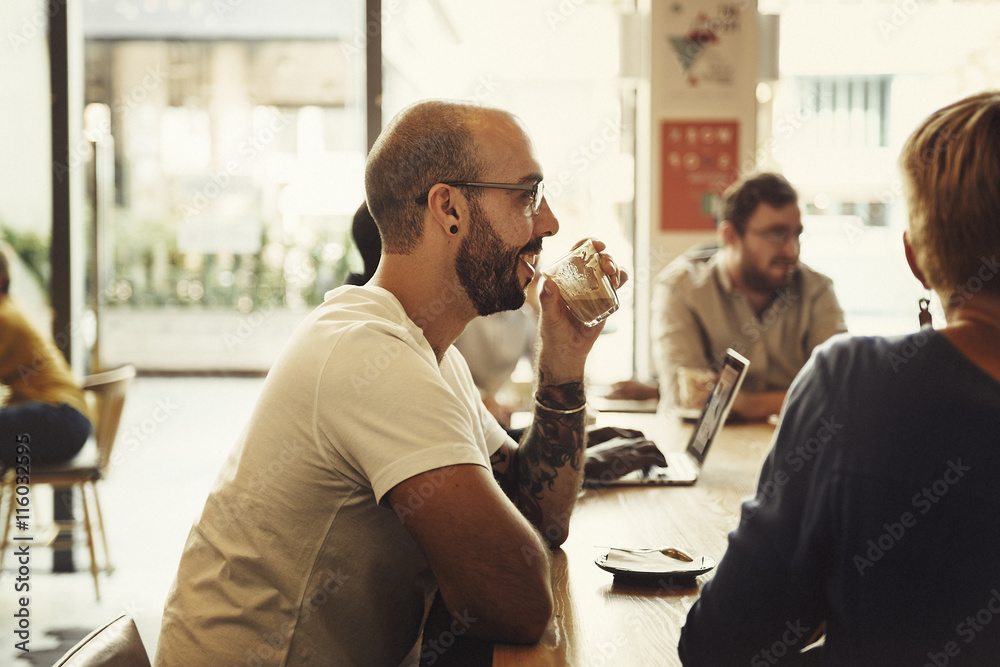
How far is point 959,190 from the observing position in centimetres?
78

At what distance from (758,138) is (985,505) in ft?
13.7

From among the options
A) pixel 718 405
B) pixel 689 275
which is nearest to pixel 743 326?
pixel 689 275

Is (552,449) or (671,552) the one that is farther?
(552,449)

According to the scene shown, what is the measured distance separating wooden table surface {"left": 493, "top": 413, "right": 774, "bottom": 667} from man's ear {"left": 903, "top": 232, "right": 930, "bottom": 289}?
A: 0.50 m

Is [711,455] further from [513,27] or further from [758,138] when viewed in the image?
[513,27]

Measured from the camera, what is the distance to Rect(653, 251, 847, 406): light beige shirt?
9.77ft

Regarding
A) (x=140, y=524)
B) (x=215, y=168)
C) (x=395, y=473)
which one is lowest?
(x=140, y=524)

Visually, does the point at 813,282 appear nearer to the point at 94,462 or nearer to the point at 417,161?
the point at 417,161

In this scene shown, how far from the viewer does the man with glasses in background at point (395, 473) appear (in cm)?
106

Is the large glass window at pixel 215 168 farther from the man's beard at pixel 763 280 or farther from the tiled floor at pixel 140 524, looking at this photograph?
the man's beard at pixel 763 280

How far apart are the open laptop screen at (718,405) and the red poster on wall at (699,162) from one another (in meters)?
2.60

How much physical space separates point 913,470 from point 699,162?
12.9ft

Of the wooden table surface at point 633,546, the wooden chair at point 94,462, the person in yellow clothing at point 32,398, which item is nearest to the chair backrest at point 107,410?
the wooden chair at point 94,462

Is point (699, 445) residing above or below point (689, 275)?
below
